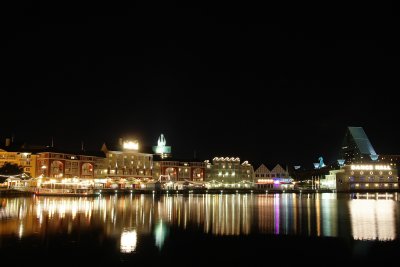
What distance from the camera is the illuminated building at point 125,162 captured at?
280 feet

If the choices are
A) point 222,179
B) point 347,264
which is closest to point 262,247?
point 347,264

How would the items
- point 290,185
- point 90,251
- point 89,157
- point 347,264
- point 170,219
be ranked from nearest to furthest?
1. point 347,264
2. point 90,251
3. point 170,219
4. point 89,157
5. point 290,185

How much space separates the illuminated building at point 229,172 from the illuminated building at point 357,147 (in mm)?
36403

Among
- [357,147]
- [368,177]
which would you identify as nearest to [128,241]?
[368,177]

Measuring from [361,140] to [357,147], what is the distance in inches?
128

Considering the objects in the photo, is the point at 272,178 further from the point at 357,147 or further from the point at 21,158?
the point at 21,158

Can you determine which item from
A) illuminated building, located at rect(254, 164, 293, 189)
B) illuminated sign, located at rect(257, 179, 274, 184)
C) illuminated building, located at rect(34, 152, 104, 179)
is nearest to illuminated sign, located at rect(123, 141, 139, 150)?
illuminated building, located at rect(34, 152, 104, 179)

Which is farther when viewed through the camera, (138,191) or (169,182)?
(169,182)

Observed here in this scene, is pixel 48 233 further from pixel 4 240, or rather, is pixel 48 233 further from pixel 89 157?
pixel 89 157

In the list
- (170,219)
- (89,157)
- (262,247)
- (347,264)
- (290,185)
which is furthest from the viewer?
(290,185)

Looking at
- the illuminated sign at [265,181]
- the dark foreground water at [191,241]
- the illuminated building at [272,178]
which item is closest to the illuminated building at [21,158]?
the dark foreground water at [191,241]

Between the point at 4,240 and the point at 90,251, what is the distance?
4.05 m

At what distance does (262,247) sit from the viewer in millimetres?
16234

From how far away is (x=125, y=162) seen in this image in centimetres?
8819
